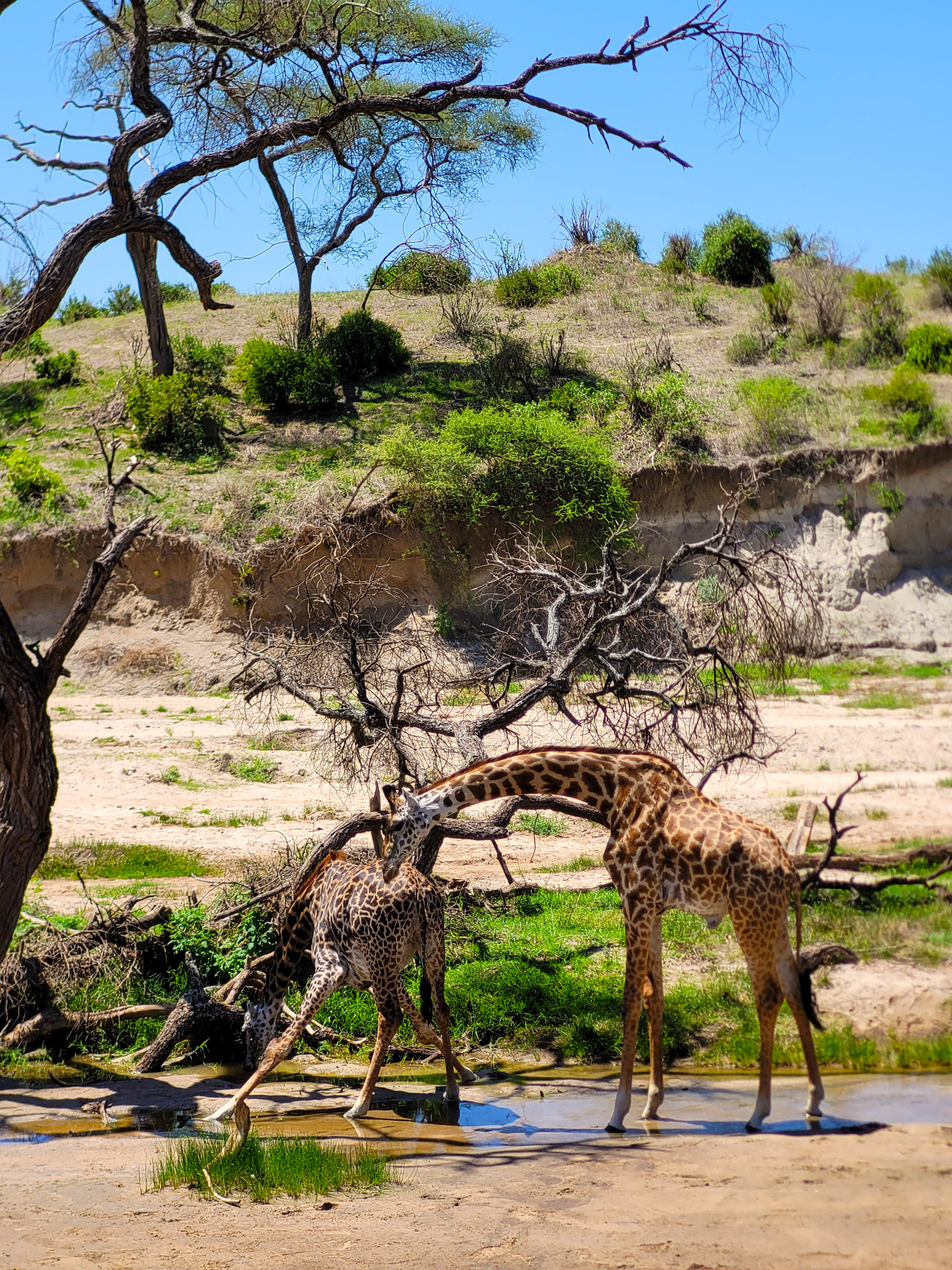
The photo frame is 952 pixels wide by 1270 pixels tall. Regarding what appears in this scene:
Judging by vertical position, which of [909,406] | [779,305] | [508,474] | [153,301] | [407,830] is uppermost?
[779,305]

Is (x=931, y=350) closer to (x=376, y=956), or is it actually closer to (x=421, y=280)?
(x=421, y=280)

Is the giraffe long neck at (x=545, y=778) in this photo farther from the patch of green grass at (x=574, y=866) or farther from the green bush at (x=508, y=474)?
the green bush at (x=508, y=474)

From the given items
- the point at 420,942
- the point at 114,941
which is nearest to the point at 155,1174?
the point at 420,942

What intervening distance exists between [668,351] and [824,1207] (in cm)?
2688

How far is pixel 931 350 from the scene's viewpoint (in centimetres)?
3083

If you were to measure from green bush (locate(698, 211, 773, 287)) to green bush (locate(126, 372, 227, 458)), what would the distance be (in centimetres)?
2086

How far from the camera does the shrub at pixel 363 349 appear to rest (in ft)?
103

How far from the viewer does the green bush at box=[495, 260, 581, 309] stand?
120ft

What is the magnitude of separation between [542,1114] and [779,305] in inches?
1228

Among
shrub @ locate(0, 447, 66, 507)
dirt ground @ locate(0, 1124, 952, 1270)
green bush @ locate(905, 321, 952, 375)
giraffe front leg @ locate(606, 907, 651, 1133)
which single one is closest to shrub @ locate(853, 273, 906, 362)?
green bush @ locate(905, 321, 952, 375)

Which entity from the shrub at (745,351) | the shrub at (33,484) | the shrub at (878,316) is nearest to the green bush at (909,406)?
the shrub at (878,316)

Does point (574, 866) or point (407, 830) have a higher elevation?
point (407, 830)

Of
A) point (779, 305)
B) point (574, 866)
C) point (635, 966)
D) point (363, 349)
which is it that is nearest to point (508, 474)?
point (363, 349)

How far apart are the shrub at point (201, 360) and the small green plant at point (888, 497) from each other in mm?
16658
